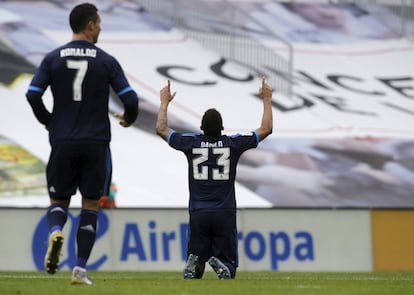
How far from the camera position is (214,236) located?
12461 millimetres

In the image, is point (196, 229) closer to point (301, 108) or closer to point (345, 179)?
point (345, 179)

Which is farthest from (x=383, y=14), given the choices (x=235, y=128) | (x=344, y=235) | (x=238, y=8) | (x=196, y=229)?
(x=196, y=229)

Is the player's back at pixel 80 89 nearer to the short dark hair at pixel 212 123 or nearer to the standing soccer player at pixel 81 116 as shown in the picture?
the standing soccer player at pixel 81 116

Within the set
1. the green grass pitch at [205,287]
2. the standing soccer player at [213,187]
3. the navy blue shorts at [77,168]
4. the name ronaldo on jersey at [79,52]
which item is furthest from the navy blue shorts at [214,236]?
the name ronaldo on jersey at [79,52]

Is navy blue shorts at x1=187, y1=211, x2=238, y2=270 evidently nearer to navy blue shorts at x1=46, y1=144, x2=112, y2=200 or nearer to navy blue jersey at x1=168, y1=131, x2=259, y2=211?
navy blue jersey at x1=168, y1=131, x2=259, y2=211

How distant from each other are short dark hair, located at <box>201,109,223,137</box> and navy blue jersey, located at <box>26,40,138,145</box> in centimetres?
189

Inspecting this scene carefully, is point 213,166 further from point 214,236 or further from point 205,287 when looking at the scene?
point 205,287

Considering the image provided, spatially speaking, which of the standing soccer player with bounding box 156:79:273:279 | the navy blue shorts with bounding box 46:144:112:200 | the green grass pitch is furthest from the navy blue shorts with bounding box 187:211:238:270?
the navy blue shorts with bounding box 46:144:112:200

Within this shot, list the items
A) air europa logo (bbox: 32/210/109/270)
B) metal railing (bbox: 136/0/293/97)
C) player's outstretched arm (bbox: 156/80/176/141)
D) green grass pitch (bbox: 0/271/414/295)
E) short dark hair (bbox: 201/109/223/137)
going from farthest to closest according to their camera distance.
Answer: metal railing (bbox: 136/0/293/97)
air europa logo (bbox: 32/210/109/270)
short dark hair (bbox: 201/109/223/137)
player's outstretched arm (bbox: 156/80/176/141)
green grass pitch (bbox: 0/271/414/295)

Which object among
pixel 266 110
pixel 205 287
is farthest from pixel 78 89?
pixel 266 110

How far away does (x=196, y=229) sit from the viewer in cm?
1239

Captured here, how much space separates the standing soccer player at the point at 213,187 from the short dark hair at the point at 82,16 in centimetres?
205

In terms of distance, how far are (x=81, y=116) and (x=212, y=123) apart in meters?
2.13

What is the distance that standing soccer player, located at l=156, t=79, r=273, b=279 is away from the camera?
1234 centimetres
